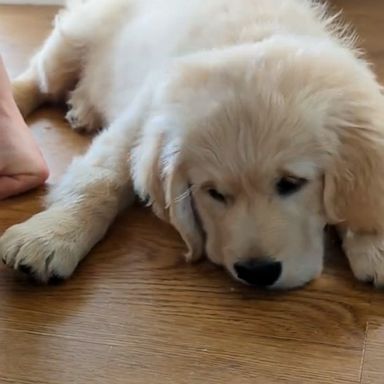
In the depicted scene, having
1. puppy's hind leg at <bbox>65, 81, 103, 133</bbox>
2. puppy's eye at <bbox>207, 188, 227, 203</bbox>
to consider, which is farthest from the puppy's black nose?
puppy's hind leg at <bbox>65, 81, 103, 133</bbox>

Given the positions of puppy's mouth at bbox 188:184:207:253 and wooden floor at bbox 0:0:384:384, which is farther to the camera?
puppy's mouth at bbox 188:184:207:253

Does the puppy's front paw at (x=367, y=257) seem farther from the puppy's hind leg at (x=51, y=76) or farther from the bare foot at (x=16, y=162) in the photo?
the puppy's hind leg at (x=51, y=76)

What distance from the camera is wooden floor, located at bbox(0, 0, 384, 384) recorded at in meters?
1.81

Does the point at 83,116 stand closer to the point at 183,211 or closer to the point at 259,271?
the point at 183,211

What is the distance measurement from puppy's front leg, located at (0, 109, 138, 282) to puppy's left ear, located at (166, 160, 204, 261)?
22cm

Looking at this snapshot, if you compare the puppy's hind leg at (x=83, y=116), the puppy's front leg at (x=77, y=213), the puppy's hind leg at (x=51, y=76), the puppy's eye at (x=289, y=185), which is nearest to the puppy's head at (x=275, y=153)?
the puppy's eye at (x=289, y=185)

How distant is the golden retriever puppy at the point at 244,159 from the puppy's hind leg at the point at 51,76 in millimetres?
619

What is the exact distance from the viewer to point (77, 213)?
85.3 inches

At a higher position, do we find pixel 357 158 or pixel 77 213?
pixel 357 158

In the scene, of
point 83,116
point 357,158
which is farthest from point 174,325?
point 83,116

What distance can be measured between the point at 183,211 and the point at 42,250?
13.2 inches

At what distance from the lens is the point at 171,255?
7.11 ft

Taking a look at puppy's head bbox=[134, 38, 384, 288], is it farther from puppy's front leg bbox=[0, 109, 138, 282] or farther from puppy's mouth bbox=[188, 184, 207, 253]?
puppy's front leg bbox=[0, 109, 138, 282]

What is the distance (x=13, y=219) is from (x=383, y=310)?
0.98 metres
